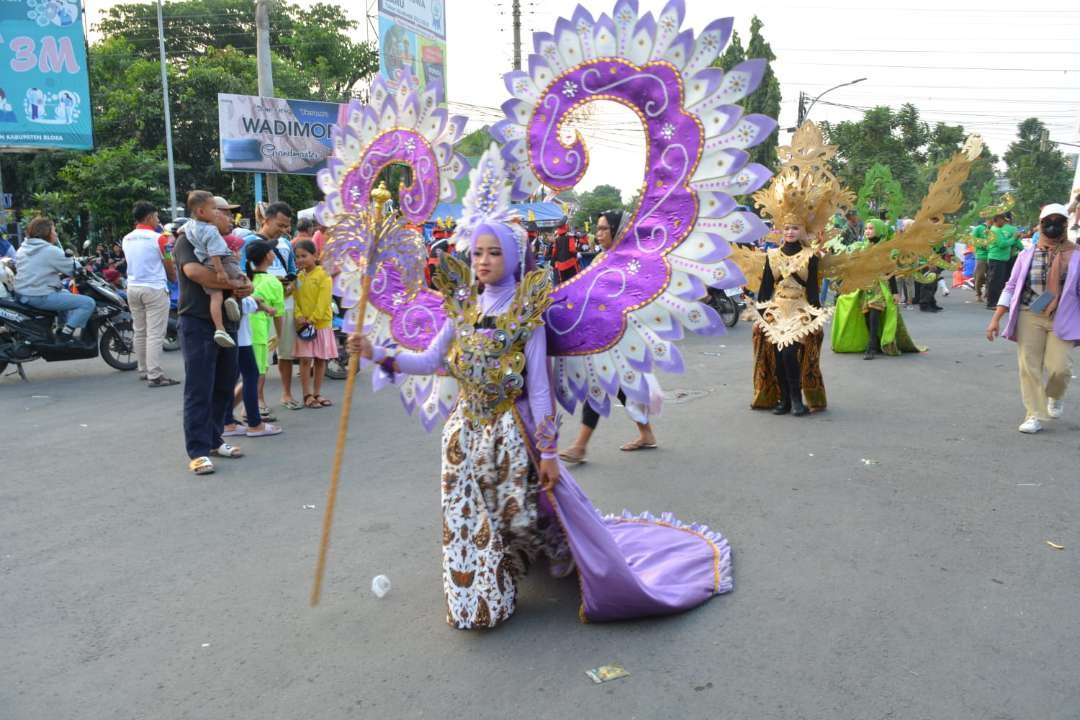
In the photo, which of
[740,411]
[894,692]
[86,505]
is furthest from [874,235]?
[86,505]

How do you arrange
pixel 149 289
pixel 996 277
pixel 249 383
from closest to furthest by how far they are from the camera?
pixel 249 383 → pixel 149 289 → pixel 996 277

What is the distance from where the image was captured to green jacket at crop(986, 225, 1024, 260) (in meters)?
14.3

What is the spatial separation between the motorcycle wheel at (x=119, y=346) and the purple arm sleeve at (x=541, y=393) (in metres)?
7.56

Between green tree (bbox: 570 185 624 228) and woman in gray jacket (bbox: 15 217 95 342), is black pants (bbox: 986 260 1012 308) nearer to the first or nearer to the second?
woman in gray jacket (bbox: 15 217 95 342)

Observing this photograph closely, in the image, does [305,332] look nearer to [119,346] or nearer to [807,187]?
[119,346]

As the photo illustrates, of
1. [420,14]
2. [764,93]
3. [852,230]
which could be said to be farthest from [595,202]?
[852,230]

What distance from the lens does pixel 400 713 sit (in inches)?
111

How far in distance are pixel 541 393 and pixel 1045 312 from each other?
200 inches

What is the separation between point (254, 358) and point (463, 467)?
3.82 metres

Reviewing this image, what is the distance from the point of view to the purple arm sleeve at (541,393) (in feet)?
10.8

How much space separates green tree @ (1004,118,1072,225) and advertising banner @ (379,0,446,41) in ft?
98.1

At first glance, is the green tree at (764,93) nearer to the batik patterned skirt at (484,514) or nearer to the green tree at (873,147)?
the green tree at (873,147)

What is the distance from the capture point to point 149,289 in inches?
338

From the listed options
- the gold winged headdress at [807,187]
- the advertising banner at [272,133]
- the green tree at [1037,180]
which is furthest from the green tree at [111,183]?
the green tree at [1037,180]
